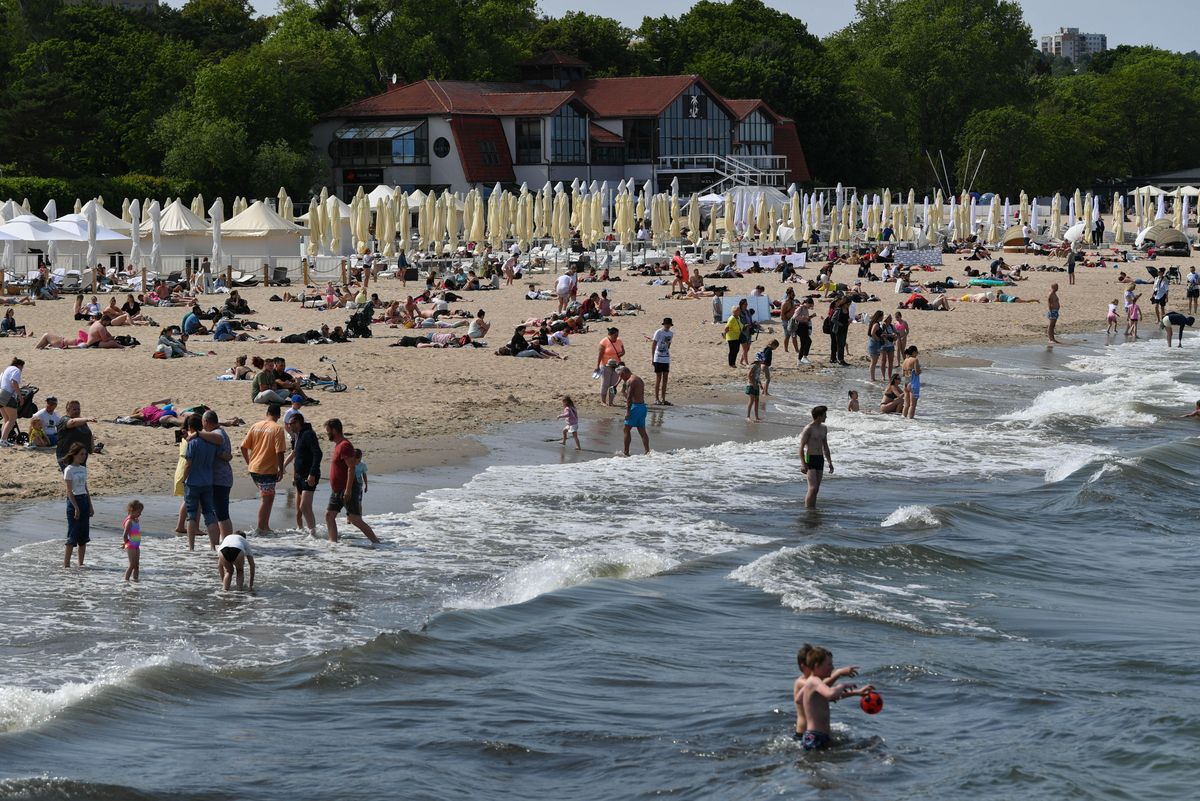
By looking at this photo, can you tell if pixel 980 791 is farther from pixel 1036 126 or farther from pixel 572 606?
pixel 1036 126

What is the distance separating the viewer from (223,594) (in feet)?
41.3

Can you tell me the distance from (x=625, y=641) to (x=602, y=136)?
211 feet

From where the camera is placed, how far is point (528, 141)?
239 ft

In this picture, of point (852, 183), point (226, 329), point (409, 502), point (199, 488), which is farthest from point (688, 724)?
point (852, 183)

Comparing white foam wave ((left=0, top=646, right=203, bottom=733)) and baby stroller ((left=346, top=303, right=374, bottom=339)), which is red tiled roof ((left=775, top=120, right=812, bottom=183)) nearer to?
baby stroller ((left=346, top=303, right=374, bottom=339))

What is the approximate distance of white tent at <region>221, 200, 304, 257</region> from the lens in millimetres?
42312

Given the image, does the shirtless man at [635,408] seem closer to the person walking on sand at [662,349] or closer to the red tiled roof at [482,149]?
the person walking on sand at [662,349]

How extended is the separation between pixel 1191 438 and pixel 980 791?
1420cm

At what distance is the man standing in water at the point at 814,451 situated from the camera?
52.0ft

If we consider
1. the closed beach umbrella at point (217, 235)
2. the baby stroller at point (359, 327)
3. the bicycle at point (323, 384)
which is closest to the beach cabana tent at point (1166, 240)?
the closed beach umbrella at point (217, 235)

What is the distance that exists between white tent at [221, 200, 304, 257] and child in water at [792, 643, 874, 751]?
34.7m

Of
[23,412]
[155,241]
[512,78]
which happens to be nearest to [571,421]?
[23,412]

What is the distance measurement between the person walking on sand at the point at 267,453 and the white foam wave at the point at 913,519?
21.0 ft

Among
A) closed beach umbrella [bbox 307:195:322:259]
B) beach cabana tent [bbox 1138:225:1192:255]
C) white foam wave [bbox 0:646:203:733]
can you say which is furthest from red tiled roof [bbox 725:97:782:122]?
white foam wave [bbox 0:646:203:733]
